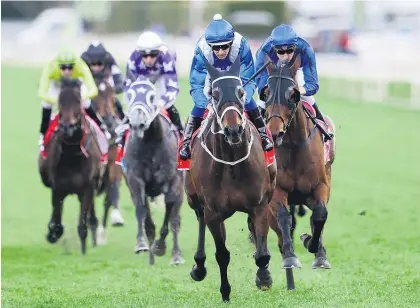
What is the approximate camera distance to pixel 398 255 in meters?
12.1

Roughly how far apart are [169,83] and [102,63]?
2977mm

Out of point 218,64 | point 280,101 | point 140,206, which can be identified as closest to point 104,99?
point 140,206

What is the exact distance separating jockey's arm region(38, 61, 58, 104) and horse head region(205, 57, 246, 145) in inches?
173

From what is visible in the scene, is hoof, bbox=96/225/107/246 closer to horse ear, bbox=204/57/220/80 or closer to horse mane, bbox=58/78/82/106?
horse mane, bbox=58/78/82/106

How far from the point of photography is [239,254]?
11.1 metres

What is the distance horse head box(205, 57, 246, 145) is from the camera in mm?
7648

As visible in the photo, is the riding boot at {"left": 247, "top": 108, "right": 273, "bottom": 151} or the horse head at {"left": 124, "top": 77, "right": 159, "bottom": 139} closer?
the riding boot at {"left": 247, "top": 108, "right": 273, "bottom": 151}

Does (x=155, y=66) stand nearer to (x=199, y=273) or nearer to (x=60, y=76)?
(x=60, y=76)

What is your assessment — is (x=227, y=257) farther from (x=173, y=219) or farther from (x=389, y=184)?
(x=389, y=184)

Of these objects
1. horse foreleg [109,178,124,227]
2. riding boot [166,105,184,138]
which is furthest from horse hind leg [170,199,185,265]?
horse foreleg [109,178,124,227]

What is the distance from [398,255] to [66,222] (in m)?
5.88

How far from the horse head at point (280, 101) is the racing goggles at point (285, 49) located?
204mm

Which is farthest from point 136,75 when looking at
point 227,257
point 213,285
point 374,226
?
point 374,226

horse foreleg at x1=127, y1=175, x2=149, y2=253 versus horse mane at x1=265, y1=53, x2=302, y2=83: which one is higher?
horse mane at x1=265, y1=53, x2=302, y2=83
